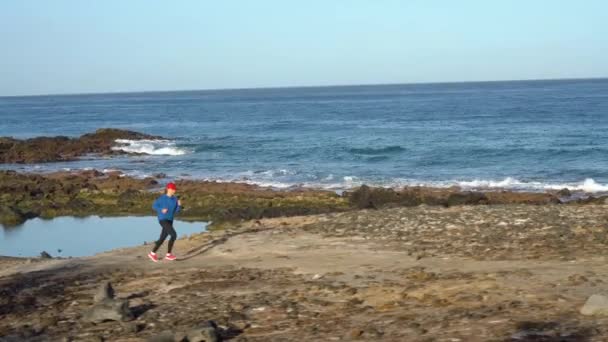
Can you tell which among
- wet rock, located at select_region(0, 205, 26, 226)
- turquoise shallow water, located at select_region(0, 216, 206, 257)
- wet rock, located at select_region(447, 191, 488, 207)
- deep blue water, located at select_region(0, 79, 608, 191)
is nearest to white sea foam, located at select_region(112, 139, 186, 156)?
deep blue water, located at select_region(0, 79, 608, 191)

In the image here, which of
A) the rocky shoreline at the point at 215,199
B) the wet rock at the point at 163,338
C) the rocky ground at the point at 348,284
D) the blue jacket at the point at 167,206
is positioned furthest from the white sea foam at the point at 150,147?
the wet rock at the point at 163,338

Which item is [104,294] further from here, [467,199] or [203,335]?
[467,199]

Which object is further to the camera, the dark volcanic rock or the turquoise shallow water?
the dark volcanic rock

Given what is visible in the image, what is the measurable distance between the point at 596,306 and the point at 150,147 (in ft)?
160

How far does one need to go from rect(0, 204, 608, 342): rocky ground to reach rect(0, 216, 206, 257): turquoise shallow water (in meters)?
3.90

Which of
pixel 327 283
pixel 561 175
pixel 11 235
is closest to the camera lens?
pixel 327 283

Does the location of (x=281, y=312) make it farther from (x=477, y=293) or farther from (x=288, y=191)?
(x=288, y=191)

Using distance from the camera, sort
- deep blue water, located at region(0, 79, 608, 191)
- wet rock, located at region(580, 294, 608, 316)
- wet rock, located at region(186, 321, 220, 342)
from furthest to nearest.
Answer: deep blue water, located at region(0, 79, 608, 191) < wet rock, located at region(580, 294, 608, 316) < wet rock, located at region(186, 321, 220, 342)

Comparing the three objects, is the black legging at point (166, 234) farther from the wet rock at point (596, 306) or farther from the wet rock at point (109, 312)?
the wet rock at point (596, 306)

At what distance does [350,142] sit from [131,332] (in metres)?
→ 44.5

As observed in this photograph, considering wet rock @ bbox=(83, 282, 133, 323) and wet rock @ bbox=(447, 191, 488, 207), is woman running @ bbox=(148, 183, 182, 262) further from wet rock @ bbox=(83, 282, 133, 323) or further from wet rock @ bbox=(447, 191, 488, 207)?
wet rock @ bbox=(447, 191, 488, 207)

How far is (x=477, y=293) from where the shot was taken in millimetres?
11047

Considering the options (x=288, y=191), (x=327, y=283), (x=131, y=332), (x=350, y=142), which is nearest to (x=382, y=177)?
(x=288, y=191)

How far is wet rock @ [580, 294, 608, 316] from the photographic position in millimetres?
9398
